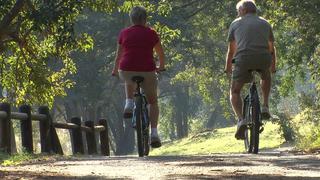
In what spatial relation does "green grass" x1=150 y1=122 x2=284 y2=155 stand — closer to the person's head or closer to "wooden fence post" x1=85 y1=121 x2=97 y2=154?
"wooden fence post" x1=85 y1=121 x2=97 y2=154

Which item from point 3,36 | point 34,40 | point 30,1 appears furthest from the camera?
point 34,40

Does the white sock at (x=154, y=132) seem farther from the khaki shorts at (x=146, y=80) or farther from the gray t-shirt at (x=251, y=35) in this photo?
the gray t-shirt at (x=251, y=35)

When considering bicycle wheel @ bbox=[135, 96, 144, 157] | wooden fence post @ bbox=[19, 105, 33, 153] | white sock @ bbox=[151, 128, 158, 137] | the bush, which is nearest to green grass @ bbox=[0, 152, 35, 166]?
wooden fence post @ bbox=[19, 105, 33, 153]

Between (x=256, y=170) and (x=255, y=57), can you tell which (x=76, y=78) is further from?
(x=256, y=170)

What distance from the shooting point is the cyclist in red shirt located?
10.1 m

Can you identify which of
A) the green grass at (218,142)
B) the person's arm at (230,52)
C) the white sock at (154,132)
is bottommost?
the green grass at (218,142)

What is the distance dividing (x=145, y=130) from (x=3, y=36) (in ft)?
19.7

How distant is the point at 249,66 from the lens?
34.0 ft

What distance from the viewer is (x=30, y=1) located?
13664 millimetres

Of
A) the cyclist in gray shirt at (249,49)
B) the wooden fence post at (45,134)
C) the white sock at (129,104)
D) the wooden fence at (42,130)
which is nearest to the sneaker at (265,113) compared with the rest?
the cyclist in gray shirt at (249,49)

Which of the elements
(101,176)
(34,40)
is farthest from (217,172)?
(34,40)

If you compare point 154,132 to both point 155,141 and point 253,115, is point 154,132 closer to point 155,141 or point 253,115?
point 155,141

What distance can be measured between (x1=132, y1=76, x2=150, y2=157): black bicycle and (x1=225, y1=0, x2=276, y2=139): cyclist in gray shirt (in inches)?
55.0

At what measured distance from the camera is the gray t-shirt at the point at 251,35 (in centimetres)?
1034
